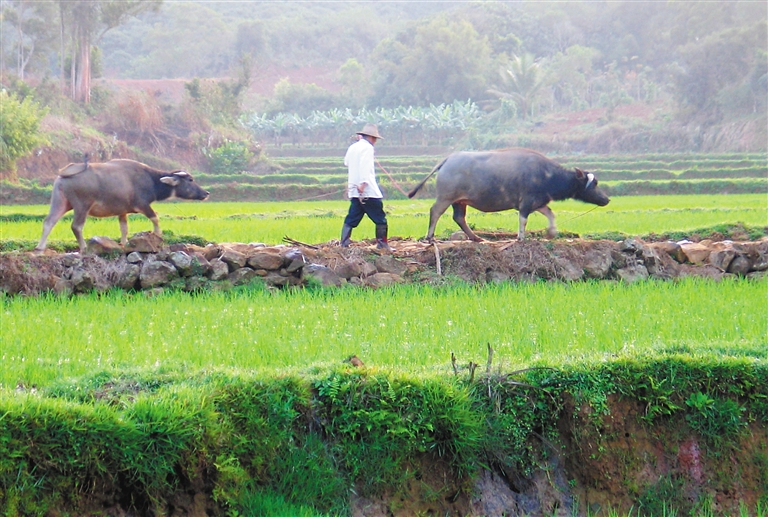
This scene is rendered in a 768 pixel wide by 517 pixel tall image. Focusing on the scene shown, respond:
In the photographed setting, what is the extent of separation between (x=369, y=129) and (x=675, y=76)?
3476cm

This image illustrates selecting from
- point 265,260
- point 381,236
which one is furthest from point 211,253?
point 381,236

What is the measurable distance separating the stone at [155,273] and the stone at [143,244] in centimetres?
23

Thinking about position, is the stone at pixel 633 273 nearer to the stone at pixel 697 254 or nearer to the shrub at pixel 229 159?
the stone at pixel 697 254

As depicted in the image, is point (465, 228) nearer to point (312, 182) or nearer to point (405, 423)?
point (405, 423)

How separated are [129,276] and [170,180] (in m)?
1.62

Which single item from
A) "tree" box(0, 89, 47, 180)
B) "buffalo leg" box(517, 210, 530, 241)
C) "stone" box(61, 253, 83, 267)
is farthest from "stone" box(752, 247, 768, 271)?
"tree" box(0, 89, 47, 180)

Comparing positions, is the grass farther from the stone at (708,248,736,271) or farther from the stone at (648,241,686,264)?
the stone at (648,241,686,264)

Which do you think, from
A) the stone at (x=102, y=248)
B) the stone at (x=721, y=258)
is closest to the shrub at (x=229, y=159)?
the stone at (x=102, y=248)

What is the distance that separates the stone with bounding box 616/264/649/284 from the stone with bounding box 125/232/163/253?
177 inches

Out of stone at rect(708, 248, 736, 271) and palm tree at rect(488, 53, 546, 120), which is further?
palm tree at rect(488, 53, 546, 120)

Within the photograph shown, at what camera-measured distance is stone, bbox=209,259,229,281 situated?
24.3ft

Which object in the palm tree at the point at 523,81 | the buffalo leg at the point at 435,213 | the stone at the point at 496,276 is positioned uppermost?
the palm tree at the point at 523,81

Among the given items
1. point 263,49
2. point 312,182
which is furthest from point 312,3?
point 312,182

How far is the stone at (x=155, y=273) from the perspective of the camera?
7273 mm
